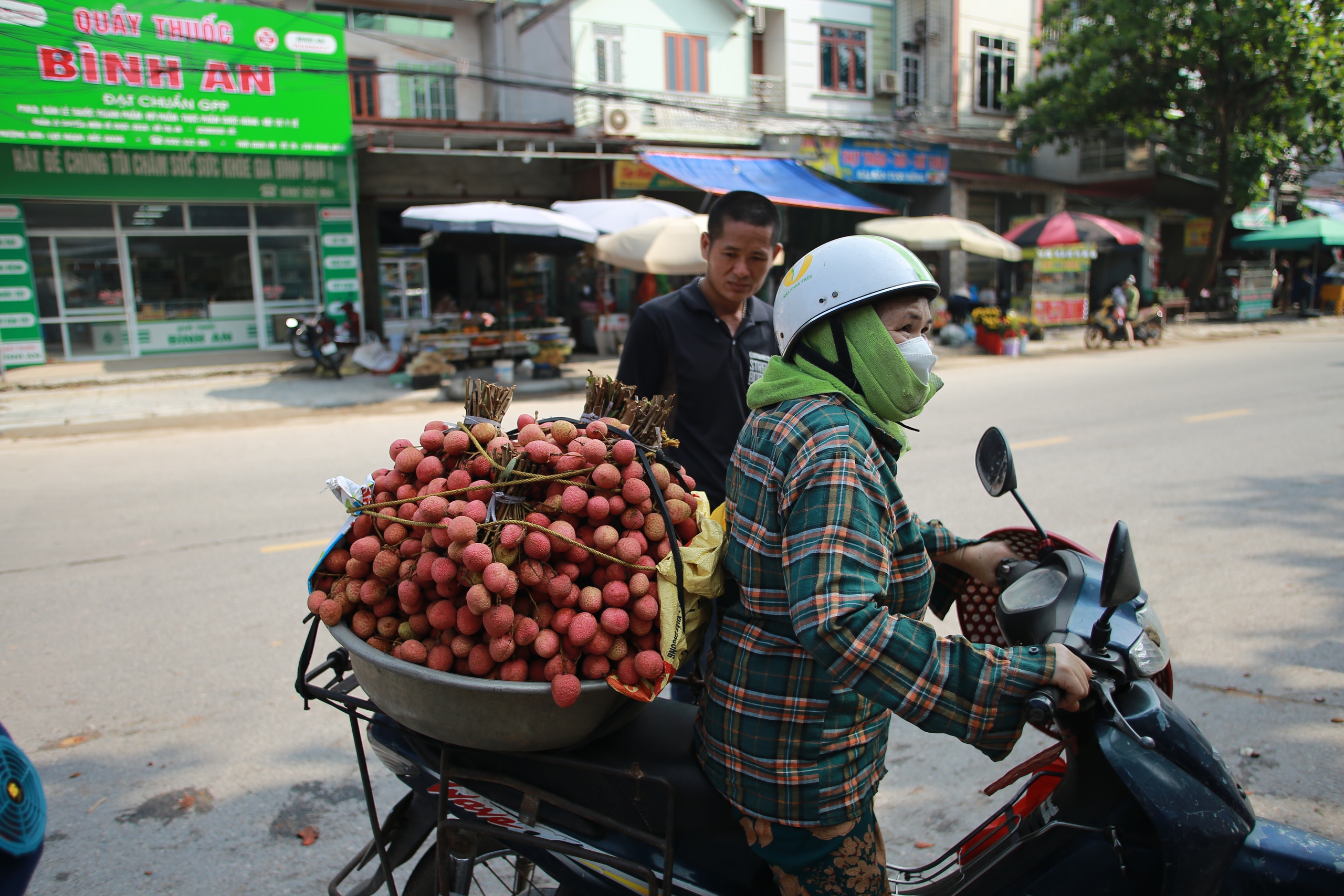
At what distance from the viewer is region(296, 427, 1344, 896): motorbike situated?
151 cm

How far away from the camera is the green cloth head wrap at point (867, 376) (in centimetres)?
159

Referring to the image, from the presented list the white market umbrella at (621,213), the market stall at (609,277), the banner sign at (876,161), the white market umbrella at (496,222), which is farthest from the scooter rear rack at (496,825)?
the banner sign at (876,161)

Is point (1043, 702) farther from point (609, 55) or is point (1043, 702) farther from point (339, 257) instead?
point (609, 55)

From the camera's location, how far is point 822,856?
163cm

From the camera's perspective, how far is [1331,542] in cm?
527

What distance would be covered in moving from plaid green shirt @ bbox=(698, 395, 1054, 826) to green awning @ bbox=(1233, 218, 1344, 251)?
27203mm

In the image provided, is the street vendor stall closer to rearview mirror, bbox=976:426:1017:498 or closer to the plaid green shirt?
rearview mirror, bbox=976:426:1017:498

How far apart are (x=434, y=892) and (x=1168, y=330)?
2287 centimetres

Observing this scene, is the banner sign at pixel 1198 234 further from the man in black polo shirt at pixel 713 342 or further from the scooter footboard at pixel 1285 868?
the scooter footboard at pixel 1285 868

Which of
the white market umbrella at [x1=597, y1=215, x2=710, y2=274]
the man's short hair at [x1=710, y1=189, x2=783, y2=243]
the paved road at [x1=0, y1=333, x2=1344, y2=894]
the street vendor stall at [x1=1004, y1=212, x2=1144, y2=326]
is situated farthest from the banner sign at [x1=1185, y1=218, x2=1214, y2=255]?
the man's short hair at [x1=710, y1=189, x2=783, y2=243]

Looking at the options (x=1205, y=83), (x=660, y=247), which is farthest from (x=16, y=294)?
(x=1205, y=83)

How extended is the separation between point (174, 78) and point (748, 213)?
529 inches

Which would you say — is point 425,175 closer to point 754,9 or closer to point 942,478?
point 754,9

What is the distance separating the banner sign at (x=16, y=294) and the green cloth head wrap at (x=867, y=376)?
51.6 ft
